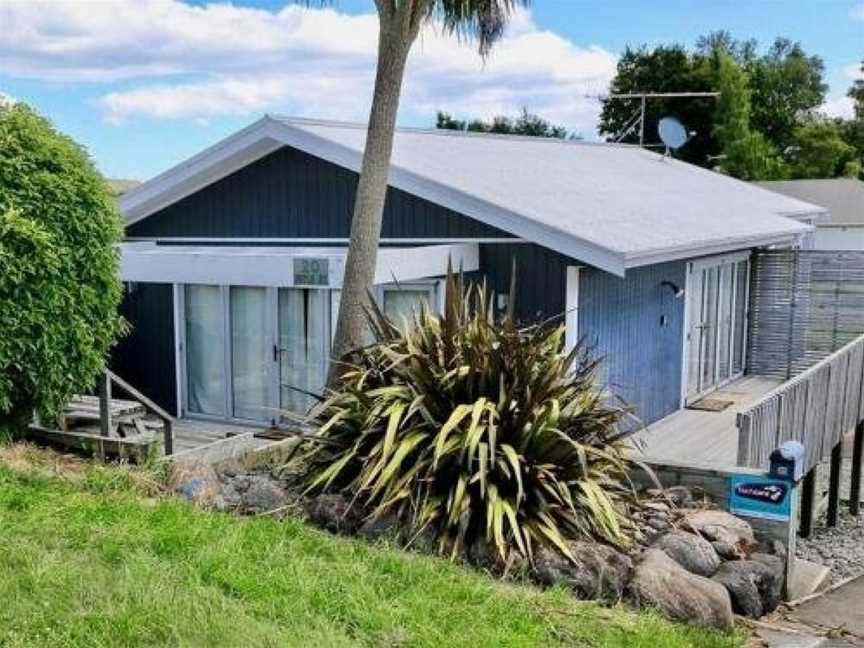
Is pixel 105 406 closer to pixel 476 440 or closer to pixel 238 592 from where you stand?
pixel 476 440

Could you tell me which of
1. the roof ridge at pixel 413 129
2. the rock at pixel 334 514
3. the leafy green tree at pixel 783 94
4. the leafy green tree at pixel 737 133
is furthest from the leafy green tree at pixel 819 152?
the rock at pixel 334 514

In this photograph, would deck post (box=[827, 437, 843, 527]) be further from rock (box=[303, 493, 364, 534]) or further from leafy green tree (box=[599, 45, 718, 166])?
leafy green tree (box=[599, 45, 718, 166])

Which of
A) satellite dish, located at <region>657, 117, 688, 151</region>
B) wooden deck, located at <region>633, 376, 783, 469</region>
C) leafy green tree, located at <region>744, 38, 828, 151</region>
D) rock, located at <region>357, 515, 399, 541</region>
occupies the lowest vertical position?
wooden deck, located at <region>633, 376, 783, 469</region>

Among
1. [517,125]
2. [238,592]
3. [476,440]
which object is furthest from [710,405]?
[517,125]

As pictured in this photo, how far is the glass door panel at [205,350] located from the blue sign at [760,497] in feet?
23.1

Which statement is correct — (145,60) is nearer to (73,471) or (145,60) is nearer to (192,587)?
(73,471)

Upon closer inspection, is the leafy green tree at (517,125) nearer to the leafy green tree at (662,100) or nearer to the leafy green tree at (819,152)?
the leafy green tree at (662,100)

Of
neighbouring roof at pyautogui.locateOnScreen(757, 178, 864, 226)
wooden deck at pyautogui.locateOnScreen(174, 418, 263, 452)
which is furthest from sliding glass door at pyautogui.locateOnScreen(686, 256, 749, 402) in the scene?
neighbouring roof at pyautogui.locateOnScreen(757, 178, 864, 226)

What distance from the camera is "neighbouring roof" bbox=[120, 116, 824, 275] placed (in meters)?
11.3

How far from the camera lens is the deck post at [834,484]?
1260 cm

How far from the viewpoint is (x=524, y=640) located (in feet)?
16.0

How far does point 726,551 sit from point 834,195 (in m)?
30.7

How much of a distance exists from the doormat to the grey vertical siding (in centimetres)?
778

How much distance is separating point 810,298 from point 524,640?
14.2m
